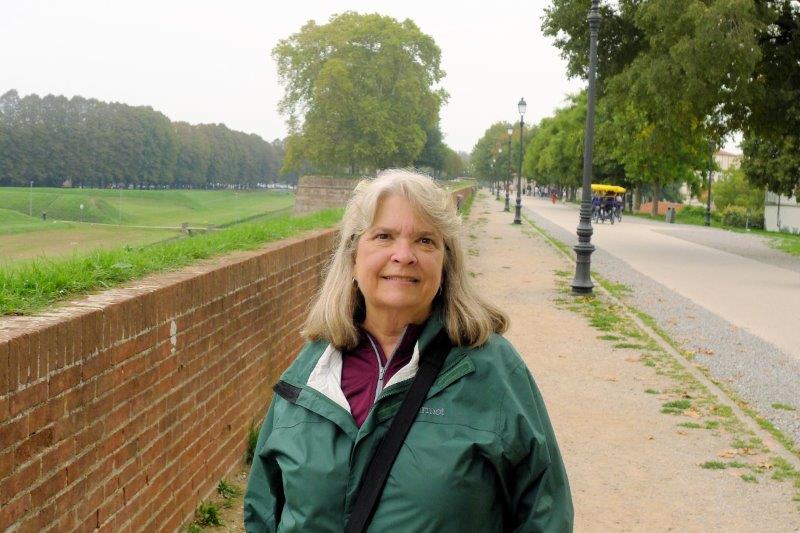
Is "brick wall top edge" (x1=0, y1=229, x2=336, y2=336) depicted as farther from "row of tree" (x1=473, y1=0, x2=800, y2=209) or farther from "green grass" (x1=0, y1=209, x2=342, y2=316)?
"row of tree" (x1=473, y1=0, x2=800, y2=209)

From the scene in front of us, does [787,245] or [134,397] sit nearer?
[134,397]

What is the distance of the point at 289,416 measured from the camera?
94.5 inches

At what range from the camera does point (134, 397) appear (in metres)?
4.37

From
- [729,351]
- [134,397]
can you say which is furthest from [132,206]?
[729,351]

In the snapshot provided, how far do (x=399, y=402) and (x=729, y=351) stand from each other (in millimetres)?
10086

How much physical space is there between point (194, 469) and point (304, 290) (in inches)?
138

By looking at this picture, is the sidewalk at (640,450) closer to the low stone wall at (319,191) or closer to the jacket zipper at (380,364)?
the jacket zipper at (380,364)

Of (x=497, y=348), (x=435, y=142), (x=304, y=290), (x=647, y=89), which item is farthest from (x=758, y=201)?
(x=497, y=348)

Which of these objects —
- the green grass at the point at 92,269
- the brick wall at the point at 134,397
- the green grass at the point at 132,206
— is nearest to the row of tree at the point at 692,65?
the green grass at the point at 132,206

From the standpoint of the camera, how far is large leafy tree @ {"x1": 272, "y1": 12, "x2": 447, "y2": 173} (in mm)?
64312

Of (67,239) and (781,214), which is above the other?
(67,239)

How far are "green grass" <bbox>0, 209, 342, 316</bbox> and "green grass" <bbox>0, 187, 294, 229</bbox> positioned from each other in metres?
0.86

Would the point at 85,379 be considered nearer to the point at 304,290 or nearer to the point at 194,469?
the point at 194,469

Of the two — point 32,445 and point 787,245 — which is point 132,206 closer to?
point 32,445
